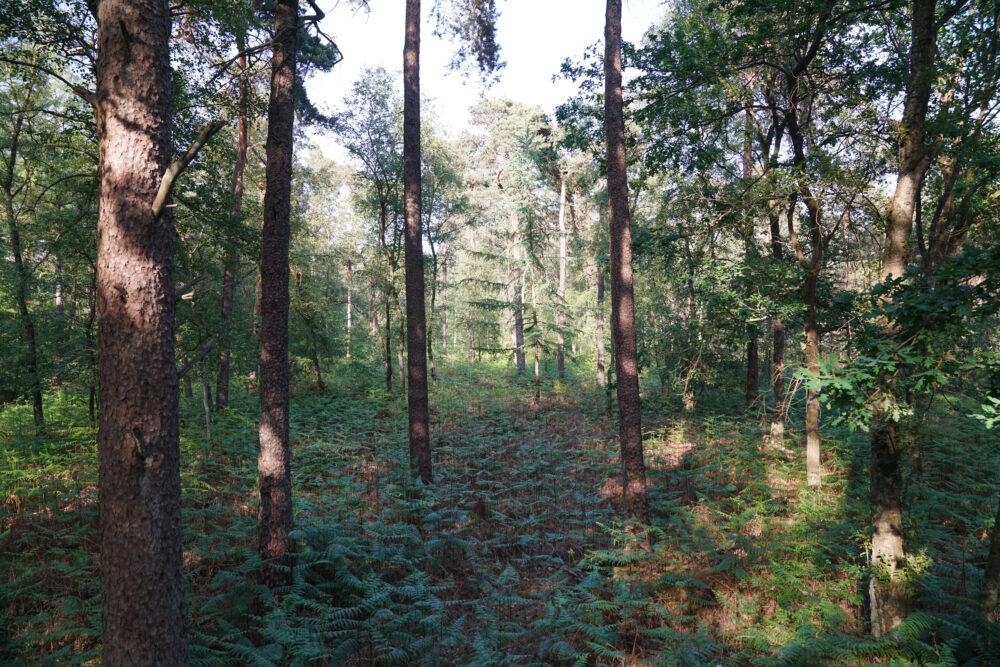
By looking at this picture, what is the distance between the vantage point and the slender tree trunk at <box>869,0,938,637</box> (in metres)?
5.54

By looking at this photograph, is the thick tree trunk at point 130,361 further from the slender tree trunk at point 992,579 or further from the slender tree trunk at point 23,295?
the slender tree trunk at point 23,295

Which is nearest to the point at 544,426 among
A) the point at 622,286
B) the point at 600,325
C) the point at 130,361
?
the point at 600,325

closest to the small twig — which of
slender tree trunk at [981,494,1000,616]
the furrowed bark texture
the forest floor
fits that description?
the forest floor

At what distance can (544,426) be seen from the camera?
55.4 feet

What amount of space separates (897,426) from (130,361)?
27.1ft

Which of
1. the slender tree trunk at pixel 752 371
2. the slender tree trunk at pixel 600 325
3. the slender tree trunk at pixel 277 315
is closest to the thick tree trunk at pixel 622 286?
the slender tree trunk at pixel 277 315

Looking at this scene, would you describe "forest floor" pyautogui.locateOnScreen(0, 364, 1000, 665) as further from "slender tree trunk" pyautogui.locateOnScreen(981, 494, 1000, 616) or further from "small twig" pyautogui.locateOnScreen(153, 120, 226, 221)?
"small twig" pyautogui.locateOnScreen(153, 120, 226, 221)

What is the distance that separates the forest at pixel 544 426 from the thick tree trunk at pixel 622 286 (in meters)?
0.06

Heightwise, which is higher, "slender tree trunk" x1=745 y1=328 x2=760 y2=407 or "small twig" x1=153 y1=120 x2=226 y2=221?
"small twig" x1=153 y1=120 x2=226 y2=221

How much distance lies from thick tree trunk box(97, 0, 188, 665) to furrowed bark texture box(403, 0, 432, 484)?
6771 millimetres

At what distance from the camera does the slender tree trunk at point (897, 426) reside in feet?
18.2

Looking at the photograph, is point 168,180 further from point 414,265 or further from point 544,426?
point 544,426

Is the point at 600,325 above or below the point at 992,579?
above

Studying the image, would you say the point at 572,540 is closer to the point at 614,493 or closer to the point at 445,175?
the point at 614,493
